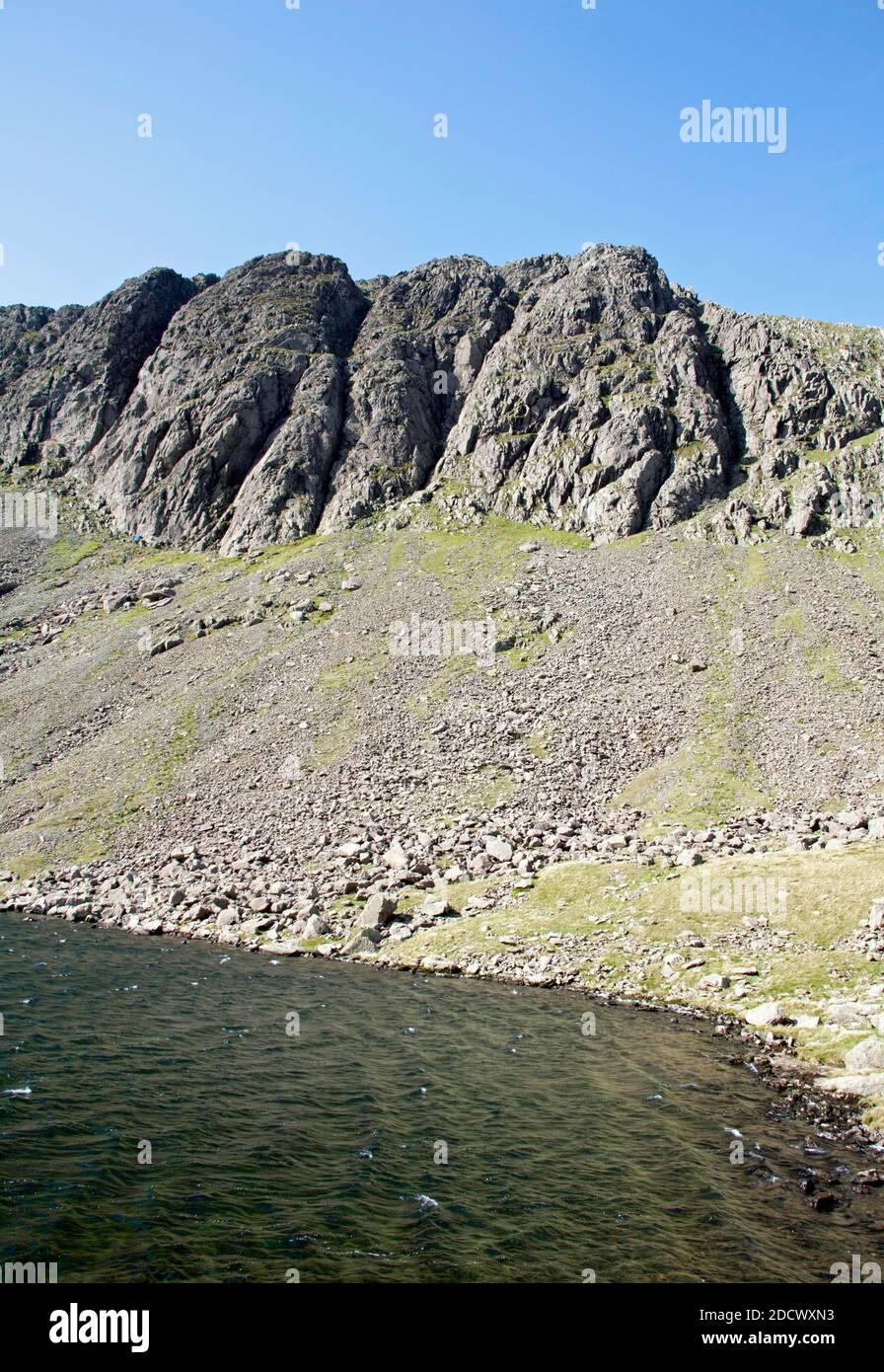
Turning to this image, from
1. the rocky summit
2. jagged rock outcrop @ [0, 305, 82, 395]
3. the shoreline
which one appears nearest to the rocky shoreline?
the shoreline

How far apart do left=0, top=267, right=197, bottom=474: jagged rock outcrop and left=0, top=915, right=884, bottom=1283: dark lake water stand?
14532 cm

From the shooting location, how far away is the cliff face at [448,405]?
342 ft

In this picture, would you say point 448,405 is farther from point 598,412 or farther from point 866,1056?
point 866,1056

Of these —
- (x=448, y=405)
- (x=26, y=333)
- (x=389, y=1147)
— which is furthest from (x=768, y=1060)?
(x=26, y=333)

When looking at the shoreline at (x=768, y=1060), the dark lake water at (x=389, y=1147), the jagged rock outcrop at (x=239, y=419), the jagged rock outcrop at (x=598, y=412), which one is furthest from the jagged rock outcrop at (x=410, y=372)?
the dark lake water at (x=389, y=1147)

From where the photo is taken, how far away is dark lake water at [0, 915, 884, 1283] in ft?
45.7

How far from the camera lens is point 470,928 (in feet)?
127

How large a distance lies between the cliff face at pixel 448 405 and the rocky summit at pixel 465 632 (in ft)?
2.12

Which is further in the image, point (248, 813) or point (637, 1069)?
point (248, 813)

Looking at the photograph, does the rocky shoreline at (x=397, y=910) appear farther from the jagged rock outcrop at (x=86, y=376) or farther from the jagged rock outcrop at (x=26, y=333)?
the jagged rock outcrop at (x=26, y=333)

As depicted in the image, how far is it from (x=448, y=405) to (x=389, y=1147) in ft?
435
